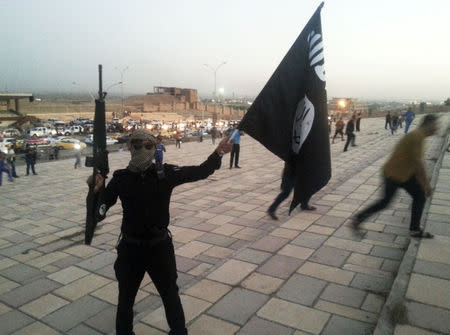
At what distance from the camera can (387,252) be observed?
15.5 ft

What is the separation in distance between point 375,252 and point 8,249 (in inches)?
211

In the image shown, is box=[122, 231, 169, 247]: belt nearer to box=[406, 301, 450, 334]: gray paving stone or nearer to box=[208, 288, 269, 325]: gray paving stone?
box=[208, 288, 269, 325]: gray paving stone

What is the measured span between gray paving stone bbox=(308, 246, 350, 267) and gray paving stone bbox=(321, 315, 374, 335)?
120 cm

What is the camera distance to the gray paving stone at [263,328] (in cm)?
306

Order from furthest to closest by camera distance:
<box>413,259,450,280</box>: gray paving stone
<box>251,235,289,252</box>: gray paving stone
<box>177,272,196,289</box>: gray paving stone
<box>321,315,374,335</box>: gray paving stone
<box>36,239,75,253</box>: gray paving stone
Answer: <box>36,239,75,253</box>: gray paving stone < <box>251,235,289,252</box>: gray paving stone < <box>177,272,196,289</box>: gray paving stone < <box>413,259,450,280</box>: gray paving stone < <box>321,315,374,335</box>: gray paving stone

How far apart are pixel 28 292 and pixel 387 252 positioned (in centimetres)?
446

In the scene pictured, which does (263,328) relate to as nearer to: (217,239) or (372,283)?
(372,283)

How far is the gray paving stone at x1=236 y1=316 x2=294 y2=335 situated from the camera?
306cm

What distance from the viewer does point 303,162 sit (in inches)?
140

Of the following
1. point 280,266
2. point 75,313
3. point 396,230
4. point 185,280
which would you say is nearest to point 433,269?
point 280,266

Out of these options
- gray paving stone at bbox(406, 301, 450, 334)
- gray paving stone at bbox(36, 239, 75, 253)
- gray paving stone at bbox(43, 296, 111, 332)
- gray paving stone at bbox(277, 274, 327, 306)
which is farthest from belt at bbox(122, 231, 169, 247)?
gray paving stone at bbox(36, 239, 75, 253)

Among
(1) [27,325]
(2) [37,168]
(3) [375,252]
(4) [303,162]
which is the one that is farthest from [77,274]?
(2) [37,168]

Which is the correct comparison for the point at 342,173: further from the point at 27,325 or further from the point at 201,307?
the point at 27,325

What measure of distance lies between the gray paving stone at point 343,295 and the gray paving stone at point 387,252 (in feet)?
3.63
